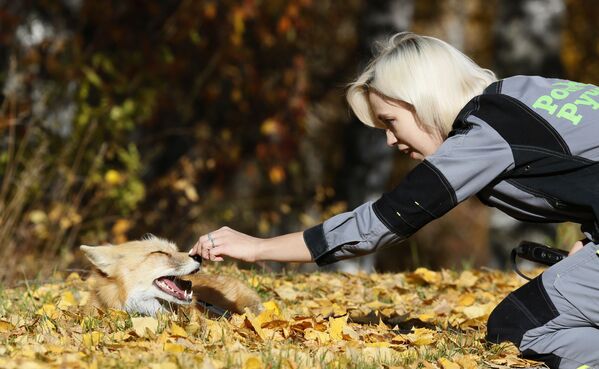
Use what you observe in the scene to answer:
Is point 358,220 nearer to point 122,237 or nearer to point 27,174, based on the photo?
point 27,174

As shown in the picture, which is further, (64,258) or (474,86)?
(64,258)

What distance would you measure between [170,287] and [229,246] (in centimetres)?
99

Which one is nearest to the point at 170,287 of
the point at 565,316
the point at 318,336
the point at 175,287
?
the point at 175,287

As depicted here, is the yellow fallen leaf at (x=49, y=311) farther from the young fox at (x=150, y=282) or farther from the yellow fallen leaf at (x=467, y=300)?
the yellow fallen leaf at (x=467, y=300)

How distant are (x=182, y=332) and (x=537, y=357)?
1.59 m

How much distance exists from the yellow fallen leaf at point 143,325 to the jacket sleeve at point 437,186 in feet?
3.13

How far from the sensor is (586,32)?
733 inches

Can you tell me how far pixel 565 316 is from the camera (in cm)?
406

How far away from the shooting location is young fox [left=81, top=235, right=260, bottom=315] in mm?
4848

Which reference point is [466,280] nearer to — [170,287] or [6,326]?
[170,287]

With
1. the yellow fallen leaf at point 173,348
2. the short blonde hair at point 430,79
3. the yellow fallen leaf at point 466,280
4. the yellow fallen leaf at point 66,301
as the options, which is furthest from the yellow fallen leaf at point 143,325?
the yellow fallen leaf at point 466,280

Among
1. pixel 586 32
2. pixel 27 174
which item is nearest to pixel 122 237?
pixel 27 174

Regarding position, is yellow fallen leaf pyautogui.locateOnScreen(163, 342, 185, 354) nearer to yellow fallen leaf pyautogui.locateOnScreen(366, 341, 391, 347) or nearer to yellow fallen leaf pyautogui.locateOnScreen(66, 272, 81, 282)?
yellow fallen leaf pyautogui.locateOnScreen(366, 341, 391, 347)

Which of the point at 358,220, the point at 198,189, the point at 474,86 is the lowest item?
the point at 198,189
